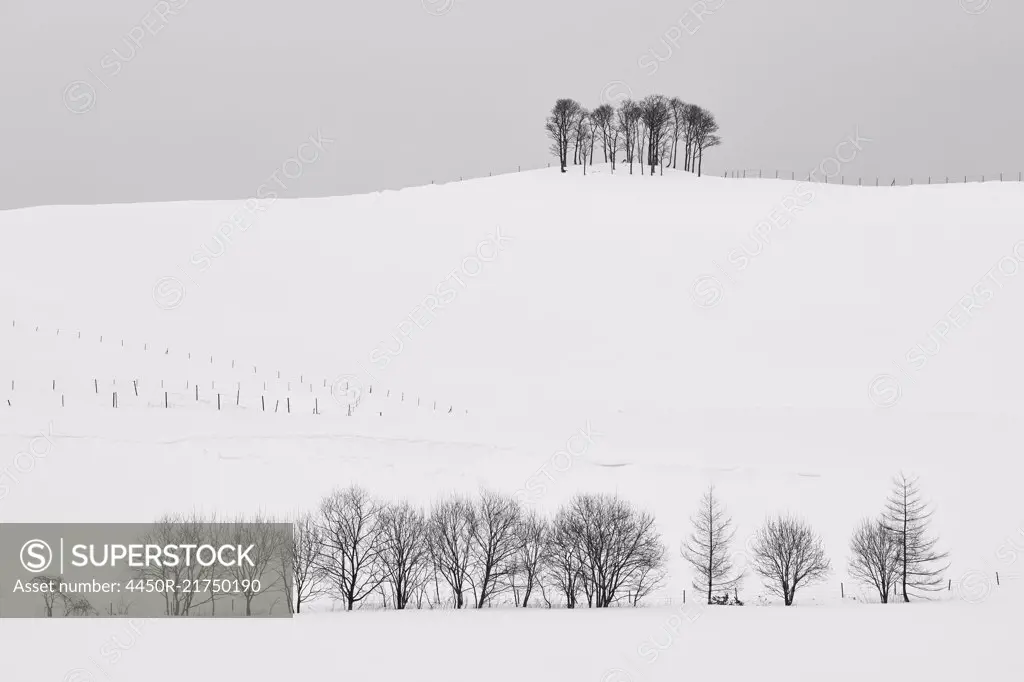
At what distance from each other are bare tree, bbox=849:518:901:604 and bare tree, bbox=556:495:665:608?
30.8ft

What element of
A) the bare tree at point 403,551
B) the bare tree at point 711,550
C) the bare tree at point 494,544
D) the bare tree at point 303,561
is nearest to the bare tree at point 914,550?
the bare tree at point 711,550

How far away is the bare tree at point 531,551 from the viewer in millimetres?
41438

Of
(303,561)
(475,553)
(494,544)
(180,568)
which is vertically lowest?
(180,568)

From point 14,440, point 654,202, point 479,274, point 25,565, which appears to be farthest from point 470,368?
point 654,202

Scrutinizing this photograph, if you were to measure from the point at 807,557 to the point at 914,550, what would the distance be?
18.0 feet

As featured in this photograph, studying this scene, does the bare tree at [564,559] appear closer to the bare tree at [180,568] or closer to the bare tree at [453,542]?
the bare tree at [453,542]

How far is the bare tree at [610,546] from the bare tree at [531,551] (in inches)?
43.7

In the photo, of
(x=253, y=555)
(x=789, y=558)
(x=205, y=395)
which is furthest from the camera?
(x=205, y=395)

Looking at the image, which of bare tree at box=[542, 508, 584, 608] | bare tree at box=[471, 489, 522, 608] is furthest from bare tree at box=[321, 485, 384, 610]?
bare tree at box=[542, 508, 584, 608]

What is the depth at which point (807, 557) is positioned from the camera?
41125mm

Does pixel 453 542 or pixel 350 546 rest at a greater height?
pixel 453 542

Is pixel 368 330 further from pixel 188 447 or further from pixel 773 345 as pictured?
pixel 773 345

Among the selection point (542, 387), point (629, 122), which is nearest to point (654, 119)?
point (629, 122)

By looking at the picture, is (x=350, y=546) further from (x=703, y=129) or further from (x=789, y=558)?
→ (x=703, y=129)
